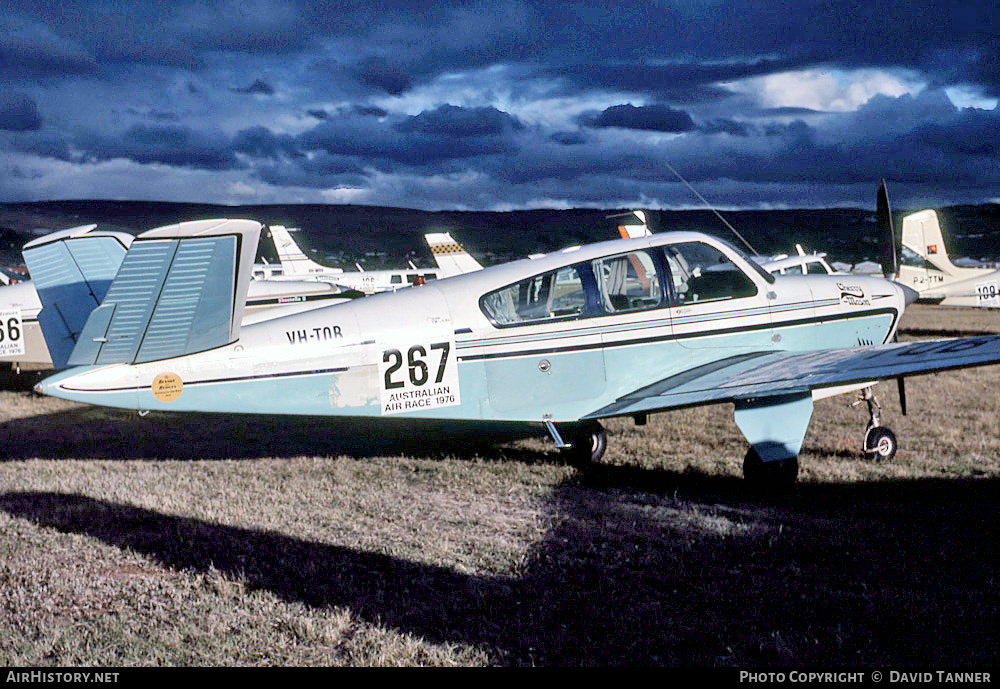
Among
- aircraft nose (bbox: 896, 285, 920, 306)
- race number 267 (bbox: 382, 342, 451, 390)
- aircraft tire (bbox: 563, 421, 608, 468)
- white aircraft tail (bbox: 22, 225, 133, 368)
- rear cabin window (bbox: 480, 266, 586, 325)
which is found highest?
white aircraft tail (bbox: 22, 225, 133, 368)

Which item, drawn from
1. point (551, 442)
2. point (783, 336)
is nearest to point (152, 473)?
point (551, 442)

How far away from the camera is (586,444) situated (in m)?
7.81

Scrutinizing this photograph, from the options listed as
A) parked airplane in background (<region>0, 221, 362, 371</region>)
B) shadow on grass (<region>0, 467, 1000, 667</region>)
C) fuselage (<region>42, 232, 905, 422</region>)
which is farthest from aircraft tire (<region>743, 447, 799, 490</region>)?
parked airplane in background (<region>0, 221, 362, 371</region>)

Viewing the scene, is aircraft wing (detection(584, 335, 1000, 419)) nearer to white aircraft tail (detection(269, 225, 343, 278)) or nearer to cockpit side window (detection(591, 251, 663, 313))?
cockpit side window (detection(591, 251, 663, 313))

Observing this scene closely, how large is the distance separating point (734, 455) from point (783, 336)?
1289 millimetres

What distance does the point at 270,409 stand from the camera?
637 cm

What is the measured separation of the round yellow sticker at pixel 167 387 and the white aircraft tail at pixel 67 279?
120 centimetres

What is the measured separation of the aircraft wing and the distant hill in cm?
8624

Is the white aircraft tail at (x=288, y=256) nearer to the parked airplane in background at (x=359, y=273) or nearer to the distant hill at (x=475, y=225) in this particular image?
the parked airplane in background at (x=359, y=273)

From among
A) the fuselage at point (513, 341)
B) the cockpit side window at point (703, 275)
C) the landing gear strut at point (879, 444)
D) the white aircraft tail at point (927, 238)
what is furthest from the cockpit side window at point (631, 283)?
the white aircraft tail at point (927, 238)

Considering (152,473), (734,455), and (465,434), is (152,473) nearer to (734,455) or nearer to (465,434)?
(465,434)

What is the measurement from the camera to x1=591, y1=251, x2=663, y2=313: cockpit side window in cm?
720

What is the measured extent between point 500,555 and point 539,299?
259 cm

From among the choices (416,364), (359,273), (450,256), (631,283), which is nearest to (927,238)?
(450,256)
